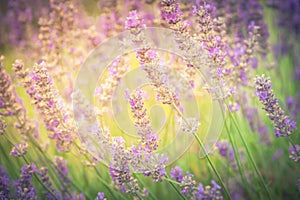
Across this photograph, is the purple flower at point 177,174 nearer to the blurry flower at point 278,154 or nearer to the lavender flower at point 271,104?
the lavender flower at point 271,104

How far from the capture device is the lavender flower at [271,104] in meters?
1.46

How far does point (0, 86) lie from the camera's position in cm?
190

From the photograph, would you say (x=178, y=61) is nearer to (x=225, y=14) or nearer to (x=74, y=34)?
(x=225, y=14)

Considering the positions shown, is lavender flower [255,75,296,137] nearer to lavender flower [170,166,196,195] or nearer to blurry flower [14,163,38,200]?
lavender flower [170,166,196,195]

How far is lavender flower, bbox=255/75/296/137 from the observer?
4.80ft

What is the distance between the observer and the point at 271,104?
1.48 metres

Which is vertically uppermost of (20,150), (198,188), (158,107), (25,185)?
(158,107)

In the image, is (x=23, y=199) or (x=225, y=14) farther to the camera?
(x=225, y=14)

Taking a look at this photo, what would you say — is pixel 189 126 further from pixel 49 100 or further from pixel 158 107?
pixel 158 107

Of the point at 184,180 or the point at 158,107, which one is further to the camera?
the point at 158,107

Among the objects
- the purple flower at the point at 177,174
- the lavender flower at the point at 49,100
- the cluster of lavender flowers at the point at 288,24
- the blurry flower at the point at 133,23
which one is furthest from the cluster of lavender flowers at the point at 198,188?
the cluster of lavender flowers at the point at 288,24

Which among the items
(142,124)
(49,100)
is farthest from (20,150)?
(142,124)

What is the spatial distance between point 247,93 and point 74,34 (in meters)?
1.31

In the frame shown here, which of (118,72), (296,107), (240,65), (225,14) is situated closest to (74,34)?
(118,72)
